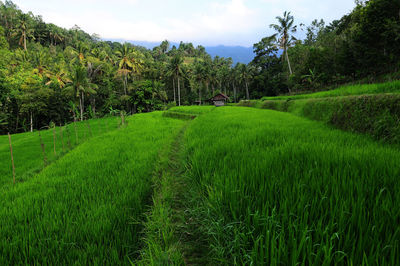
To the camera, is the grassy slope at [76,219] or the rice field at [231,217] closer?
the rice field at [231,217]

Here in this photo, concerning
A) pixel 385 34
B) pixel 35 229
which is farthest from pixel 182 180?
pixel 385 34

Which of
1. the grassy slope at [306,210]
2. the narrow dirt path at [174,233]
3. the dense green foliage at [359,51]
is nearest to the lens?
the grassy slope at [306,210]

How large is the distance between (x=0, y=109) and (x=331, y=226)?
3488 cm

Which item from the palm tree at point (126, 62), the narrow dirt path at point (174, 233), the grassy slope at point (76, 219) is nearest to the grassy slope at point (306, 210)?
the narrow dirt path at point (174, 233)

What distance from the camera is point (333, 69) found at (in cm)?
2194

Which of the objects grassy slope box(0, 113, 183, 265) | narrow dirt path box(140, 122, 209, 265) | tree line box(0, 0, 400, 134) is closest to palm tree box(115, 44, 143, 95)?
tree line box(0, 0, 400, 134)

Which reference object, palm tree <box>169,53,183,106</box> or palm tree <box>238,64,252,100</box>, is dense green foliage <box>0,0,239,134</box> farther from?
palm tree <box>238,64,252,100</box>

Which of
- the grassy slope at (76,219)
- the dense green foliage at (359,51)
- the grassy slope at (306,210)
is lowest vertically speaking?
the grassy slope at (76,219)

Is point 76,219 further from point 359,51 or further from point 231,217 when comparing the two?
point 359,51

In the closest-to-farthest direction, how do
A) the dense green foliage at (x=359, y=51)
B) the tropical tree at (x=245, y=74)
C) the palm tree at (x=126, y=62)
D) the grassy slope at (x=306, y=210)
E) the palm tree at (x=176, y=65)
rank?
the grassy slope at (x=306, y=210), the dense green foliage at (x=359, y=51), the palm tree at (x=126, y=62), the palm tree at (x=176, y=65), the tropical tree at (x=245, y=74)

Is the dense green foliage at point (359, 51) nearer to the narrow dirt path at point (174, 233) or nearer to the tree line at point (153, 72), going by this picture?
the tree line at point (153, 72)

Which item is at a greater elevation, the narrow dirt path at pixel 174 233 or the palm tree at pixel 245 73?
the palm tree at pixel 245 73

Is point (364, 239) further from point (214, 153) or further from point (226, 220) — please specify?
point (214, 153)

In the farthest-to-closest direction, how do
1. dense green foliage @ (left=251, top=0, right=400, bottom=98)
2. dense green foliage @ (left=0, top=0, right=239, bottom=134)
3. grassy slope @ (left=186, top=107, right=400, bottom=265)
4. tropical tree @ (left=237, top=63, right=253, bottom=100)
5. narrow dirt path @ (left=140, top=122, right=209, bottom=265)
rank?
1. tropical tree @ (left=237, top=63, right=253, bottom=100)
2. dense green foliage @ (left=0, top=0, right=239, bottom=134)
3. dense green foliage @ (left=251, top=0, right=400, bottom=98)
4. narrow dirt path @ (left=140, top=122, right=209, bottom=265)
5. grassy slope @ (left=186, top=107, right=400, bottom=265)
